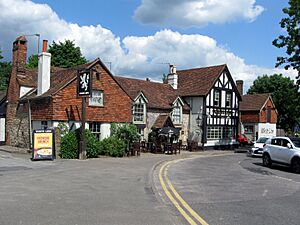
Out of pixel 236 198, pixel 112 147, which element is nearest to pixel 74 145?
pixel 112 147

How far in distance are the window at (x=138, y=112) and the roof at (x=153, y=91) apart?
121 cm

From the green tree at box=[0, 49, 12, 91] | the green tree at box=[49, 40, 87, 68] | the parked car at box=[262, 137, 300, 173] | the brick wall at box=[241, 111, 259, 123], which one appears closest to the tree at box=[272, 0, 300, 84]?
the parked car at box=[262, 137, 300, 173]

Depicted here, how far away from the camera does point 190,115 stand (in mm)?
38562

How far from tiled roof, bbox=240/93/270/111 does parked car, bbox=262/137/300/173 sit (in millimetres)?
25799

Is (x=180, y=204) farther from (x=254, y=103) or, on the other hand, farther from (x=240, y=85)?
(x=240, y=85)

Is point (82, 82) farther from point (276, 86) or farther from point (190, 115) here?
point (276, 86)

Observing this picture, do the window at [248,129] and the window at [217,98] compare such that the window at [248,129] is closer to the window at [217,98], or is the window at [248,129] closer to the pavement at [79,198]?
the window at [217,98]

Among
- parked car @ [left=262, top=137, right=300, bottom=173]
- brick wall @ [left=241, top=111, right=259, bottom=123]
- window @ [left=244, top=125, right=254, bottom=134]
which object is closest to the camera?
parked car @ [left=262, top=137, right=300, bottom=173]

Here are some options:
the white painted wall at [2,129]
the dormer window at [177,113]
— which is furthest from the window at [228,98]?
the white painted wall at [2,129]

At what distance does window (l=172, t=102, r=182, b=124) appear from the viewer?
1431 inches

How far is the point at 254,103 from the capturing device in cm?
4806

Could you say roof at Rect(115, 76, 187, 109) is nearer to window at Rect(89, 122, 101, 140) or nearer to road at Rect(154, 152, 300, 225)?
window at Rect(89, 122, 101, 140)

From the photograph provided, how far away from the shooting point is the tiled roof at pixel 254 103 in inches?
1852

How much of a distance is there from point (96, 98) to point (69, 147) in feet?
16.7
